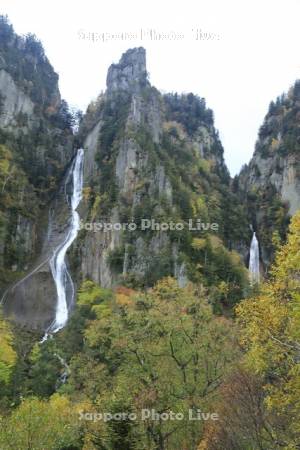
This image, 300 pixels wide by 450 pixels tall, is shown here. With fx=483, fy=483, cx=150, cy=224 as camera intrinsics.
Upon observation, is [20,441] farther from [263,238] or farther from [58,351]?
[263,238]

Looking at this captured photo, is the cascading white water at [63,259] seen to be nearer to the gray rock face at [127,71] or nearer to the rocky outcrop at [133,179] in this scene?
A: the rocky outcrop at [133,179]

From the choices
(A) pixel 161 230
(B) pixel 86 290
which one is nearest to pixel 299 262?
(B) pixel 86 290

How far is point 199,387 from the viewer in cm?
2189

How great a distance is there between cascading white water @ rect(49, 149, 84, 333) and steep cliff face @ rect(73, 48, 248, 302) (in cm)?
229

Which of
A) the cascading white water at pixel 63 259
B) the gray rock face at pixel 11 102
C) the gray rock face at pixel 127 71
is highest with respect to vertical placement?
the gray rock face at pixel 127 71

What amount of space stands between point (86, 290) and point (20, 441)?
40.4m

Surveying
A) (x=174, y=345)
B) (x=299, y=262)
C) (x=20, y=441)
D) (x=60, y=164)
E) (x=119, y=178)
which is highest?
(x=60, y=164)

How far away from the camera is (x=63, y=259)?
230 feet

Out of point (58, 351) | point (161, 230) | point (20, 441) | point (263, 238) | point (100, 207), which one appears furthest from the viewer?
point (263, 238)

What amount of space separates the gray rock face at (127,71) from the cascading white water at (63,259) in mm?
15052

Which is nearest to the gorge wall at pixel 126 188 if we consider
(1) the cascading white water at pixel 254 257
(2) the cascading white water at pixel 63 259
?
(1) the cascading white water at pixel 254 257

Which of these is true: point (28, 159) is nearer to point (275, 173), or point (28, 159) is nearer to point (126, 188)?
point (126, 188)

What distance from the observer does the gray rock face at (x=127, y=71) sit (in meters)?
94.1

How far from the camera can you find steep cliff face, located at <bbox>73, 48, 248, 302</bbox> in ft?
200
